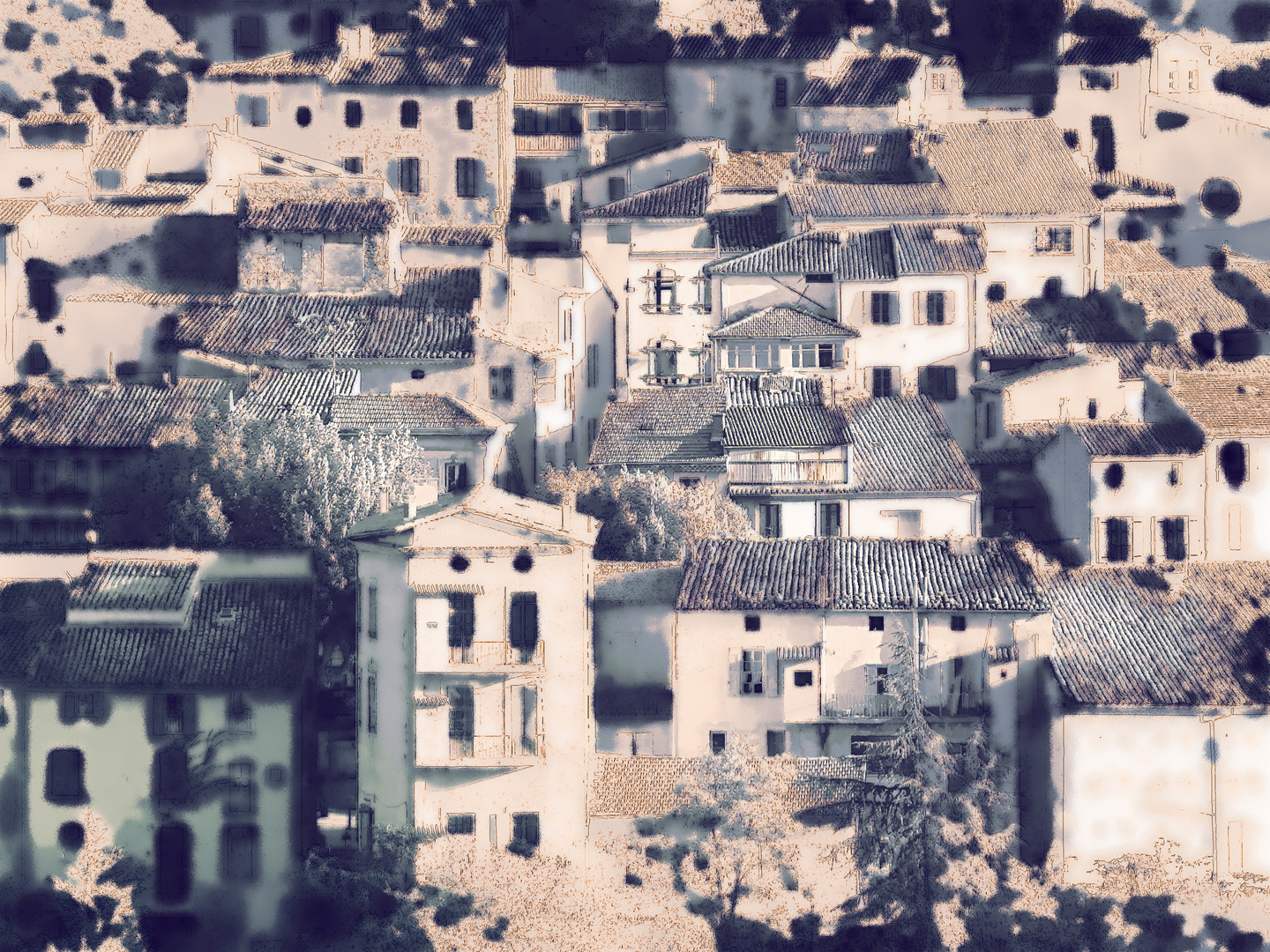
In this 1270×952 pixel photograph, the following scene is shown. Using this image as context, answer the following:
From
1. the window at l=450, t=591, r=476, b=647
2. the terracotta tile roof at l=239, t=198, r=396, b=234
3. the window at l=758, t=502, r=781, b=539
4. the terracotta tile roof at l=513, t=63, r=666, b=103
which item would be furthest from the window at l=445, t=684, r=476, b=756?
the terracotta tile roof at l=513, t=63, r=666, b=103

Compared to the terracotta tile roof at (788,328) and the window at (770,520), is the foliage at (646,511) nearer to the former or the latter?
the window at (770,520)

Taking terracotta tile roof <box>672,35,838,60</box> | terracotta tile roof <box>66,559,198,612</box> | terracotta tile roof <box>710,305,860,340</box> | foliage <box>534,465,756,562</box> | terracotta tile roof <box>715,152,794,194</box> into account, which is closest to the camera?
terracotta tile roof <box>66,559,198,612</box>

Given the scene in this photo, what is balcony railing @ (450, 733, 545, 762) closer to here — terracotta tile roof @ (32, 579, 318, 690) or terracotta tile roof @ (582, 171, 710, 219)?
terracotta tile roof @ (32, 579, 318, 690)

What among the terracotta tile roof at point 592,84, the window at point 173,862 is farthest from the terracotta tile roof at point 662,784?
the terracotta tile roof at point 592,84

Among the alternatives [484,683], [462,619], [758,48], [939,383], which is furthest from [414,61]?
[484,683]

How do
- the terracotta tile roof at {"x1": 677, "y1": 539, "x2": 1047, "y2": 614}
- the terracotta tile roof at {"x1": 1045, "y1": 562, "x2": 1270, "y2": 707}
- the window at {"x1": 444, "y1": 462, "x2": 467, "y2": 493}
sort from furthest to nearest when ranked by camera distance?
1. the window at {"x1": 444, "y1": 462, "x2": 467, "y2": 493}
2. the terracotta tile roof at {"x1": 677, "y1": 539, "x2": 1047, "y2": 614}
3. the terracotta tile roof at {"x1": 1045, "y1": 562, "x2": 1270, "y2": 707}
